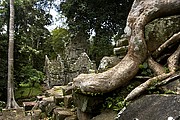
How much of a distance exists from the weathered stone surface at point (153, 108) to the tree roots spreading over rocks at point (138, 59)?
223mm

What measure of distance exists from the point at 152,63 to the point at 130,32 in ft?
2.25

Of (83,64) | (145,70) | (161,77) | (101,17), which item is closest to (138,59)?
(145,70)

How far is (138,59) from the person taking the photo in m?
3.56

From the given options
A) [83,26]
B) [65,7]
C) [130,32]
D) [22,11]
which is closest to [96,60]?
[83,26]

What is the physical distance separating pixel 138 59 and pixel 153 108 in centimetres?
109

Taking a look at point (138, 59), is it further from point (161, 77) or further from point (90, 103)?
point (90, 103)

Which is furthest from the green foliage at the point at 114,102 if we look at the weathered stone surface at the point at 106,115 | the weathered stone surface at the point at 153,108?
the weathered stone surface at the point at 153,108

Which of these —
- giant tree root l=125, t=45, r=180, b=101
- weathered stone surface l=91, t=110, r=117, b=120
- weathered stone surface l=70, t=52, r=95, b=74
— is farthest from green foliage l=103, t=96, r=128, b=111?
weathered stone surface l=70, t=52, r=95, b=74

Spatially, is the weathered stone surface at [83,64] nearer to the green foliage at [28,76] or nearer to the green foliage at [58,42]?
the green foliage at [28,76]

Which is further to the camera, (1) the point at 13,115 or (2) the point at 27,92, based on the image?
(2) the point at 27,92

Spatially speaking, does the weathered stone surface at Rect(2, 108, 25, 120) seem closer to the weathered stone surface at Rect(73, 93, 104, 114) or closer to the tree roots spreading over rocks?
the weathered stone surface at Rect(73, 93, 104, 114)

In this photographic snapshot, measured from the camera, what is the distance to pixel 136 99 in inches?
118

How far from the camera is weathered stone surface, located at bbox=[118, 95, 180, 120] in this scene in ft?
7.74

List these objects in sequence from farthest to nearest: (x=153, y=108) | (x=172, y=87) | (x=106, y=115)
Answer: (x=106, y=115) → (x=172, y=87) → (x=153, y=108)
